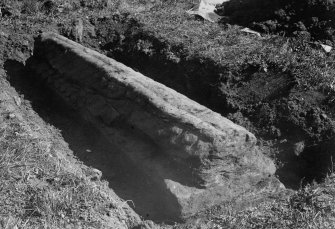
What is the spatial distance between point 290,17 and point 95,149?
316cm

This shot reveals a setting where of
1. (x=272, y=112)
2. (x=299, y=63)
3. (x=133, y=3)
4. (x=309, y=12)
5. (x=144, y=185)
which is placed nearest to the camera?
(x=144, y=185)

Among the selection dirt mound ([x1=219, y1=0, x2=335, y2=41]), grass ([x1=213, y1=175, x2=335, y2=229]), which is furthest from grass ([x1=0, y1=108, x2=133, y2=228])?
dirt mound ([x1=219, y1=0, x2=335, y2=41])

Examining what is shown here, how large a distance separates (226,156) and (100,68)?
1.80 meters

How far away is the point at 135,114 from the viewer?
450 centimetres

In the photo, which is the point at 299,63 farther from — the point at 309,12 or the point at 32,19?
the point at 32,19

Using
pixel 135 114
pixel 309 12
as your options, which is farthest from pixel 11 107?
pixel 309 12

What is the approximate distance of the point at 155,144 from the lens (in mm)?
4285

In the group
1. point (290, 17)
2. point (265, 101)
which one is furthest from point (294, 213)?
point (290, 17)

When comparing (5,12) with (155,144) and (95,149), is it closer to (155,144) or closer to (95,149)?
(95,149)

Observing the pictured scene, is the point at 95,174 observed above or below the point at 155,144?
below

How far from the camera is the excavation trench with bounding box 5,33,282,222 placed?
3.95m

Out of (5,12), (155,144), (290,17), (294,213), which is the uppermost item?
(290,17)

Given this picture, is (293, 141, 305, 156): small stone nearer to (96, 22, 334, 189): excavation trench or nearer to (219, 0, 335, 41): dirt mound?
(96, 22, 334, 189): excavation trench

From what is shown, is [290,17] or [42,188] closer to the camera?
[42,188]
